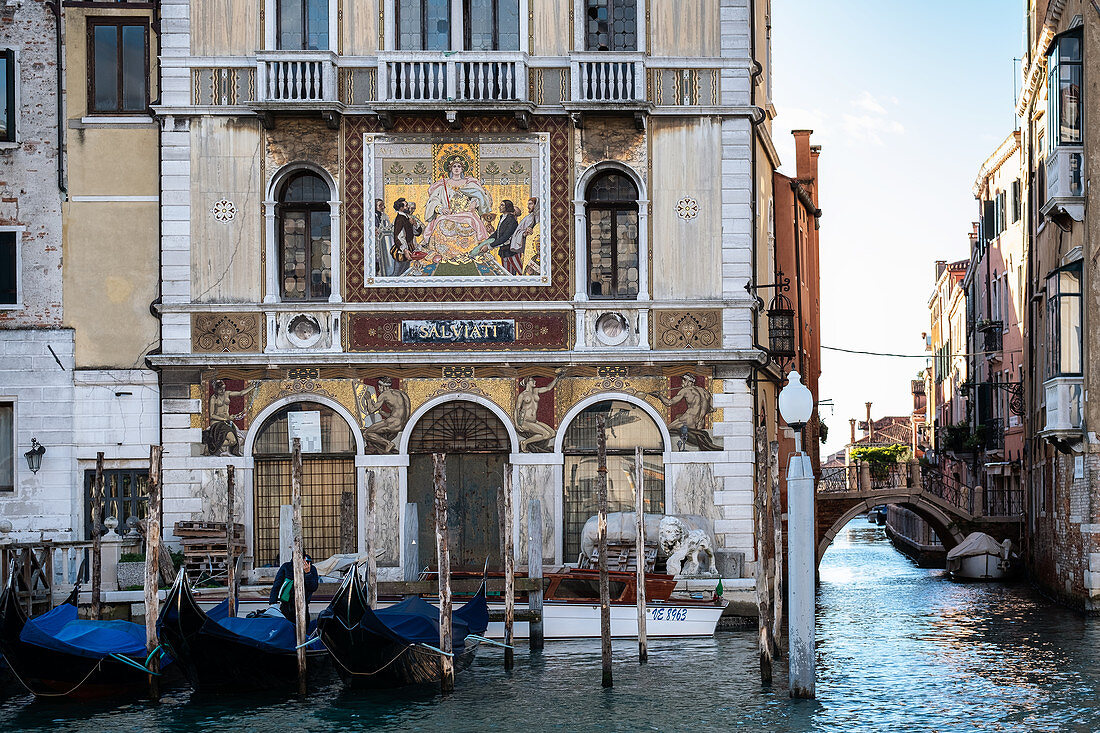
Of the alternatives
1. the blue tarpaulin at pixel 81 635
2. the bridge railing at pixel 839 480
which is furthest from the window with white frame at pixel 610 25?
the bridge railing at pixel 839 480

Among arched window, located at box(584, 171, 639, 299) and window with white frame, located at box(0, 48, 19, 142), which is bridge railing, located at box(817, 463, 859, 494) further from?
window with white frame, located at box(0, 48, 19, 142)

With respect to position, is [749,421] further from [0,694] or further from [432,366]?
[0,694]

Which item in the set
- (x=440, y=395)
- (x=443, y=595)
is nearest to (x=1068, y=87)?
(x=440, y=395)

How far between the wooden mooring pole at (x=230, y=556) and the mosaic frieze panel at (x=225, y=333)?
167 cm

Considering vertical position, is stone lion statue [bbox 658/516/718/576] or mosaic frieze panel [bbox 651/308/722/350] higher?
mosaic frieze panel [bbox 651/308/722/350]

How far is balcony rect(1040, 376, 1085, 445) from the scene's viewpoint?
19094mm

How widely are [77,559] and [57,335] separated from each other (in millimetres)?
2877

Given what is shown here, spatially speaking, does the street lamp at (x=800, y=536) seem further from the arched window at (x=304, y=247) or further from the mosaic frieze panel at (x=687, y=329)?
the arched window at (x=304, y=247)

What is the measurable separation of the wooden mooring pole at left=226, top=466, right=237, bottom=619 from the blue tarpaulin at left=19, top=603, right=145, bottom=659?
1.93 meters

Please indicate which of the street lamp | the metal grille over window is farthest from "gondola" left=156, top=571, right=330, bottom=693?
the street lamp

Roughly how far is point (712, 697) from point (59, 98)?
11269 millimetres

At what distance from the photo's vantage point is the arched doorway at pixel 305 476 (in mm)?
19094

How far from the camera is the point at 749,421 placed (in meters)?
19.0

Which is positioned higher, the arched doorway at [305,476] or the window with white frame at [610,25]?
the window with white frame at [610,25]
